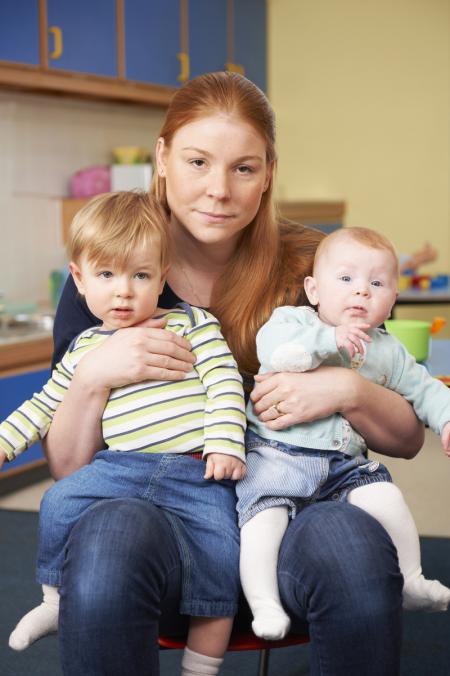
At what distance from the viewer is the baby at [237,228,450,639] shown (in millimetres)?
1338

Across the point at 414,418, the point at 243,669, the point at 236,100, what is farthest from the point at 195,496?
the point at 243,669

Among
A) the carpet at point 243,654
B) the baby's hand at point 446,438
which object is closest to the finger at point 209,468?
the baby's hand at point 446,438

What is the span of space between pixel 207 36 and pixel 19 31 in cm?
139

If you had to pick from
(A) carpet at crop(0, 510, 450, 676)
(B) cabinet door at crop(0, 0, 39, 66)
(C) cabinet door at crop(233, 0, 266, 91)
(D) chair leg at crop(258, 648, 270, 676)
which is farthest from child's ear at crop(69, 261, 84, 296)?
(C) cabinet door at crop(233, 0, 266, 91)

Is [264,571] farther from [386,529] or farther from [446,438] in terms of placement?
[446,438]

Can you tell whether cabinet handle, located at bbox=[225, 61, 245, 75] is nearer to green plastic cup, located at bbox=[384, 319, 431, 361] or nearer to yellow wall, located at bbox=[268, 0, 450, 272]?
yellow wall, located at bbox=[268, 0, 450, 272]

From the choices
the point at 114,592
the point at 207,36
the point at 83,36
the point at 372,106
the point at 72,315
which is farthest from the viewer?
the point at 372,106

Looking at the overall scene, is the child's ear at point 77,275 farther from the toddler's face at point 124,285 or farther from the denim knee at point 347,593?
the denim knee at point 347,593

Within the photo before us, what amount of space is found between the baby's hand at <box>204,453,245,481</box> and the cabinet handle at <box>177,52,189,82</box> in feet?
11.3

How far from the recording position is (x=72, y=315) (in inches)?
64.7

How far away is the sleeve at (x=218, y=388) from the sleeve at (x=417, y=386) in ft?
0.94

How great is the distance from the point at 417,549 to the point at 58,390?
0.65 m

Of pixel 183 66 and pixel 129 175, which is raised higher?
pixel 183 66

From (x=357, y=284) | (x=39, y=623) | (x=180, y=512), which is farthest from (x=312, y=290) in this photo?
(x=39, y=623)
